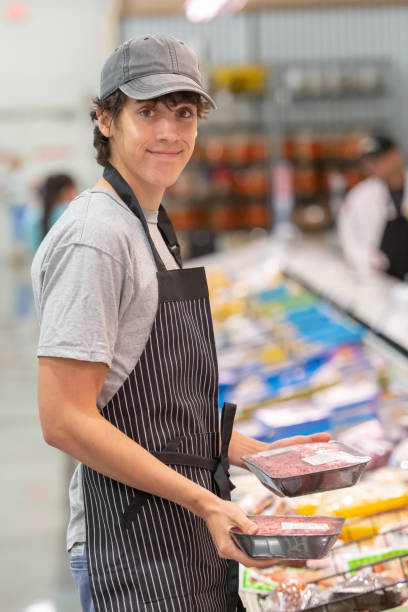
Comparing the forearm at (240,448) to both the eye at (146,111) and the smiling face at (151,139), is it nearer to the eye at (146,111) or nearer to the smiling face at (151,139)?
the smiling face at (151,139)

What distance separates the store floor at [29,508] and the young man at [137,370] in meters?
2.04

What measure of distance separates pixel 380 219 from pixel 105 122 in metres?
5.06

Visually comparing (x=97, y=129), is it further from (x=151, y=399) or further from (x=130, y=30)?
(x=130, y=30)

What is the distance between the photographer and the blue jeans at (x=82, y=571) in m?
1.54

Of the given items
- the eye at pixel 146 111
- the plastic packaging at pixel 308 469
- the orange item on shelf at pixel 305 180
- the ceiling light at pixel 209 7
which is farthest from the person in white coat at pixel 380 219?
the orange item on shelf at pixel 305 180

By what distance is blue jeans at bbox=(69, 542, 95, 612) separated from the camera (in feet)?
5.05

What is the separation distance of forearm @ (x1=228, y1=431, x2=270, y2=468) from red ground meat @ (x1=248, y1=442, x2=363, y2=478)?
0.34 feet

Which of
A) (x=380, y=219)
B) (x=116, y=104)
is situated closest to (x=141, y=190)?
(x=116, y=104)

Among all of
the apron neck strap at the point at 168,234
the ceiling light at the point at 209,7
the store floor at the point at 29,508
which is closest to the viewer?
the apron neck strap at the point at 168,234

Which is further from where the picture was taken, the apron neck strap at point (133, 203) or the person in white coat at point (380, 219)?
the person in white coat at point (380, 219)

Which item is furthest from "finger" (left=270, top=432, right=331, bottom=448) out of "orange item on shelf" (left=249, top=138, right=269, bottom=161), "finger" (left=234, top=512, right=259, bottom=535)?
"orange item on shelf" (left=249, top=138, right=269, bottom=161)

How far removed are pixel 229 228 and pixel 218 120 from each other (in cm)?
150

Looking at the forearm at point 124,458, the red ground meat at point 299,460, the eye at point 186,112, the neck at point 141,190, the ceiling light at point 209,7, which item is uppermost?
the ceiling light at point 209,7

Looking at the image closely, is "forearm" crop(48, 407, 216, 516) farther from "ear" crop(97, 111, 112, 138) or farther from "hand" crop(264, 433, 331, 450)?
"ear" crop(97, 111, 112, 138)
